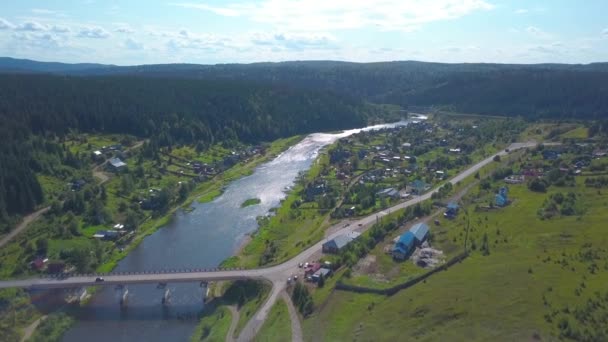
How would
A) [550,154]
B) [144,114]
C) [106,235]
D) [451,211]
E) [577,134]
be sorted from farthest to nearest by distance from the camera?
[144,114], [577,134], [550,154], [106,235], [451,211]

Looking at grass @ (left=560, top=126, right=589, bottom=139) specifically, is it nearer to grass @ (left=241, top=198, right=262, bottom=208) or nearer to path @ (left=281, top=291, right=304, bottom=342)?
grass @ (left=241, top=198, right=262, bottom=208)

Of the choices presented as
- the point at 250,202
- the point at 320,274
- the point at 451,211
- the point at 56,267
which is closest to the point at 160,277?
the point at 56,267

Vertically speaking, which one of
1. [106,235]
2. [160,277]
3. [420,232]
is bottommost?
[106,235]

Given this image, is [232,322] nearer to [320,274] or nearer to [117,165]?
[320,274]

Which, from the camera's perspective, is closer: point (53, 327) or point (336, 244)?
point (53, 327)

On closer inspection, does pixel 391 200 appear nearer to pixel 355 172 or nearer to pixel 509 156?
pixel 355 172

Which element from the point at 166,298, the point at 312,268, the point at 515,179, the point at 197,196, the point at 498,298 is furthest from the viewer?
the point at 197,196
